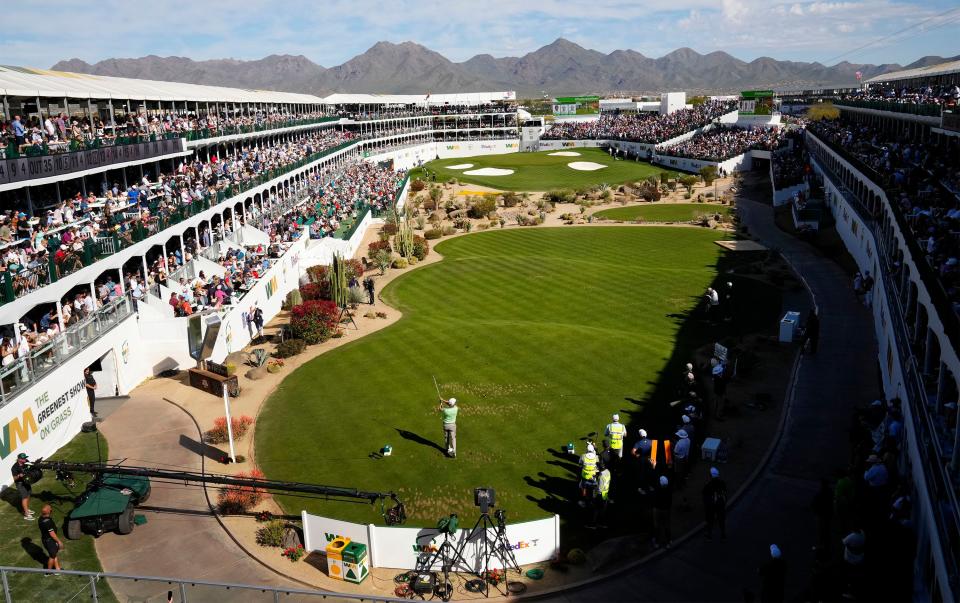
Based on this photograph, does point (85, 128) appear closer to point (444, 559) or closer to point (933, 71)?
point (444, 559)

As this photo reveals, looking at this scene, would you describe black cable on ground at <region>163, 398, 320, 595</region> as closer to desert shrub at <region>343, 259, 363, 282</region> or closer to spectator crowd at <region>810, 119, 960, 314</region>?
spectator crowd at <region>810, 119, 960, 314</region>

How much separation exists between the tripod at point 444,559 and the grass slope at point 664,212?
153 feet

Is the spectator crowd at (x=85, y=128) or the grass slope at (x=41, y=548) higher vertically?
the spectator crowd at (x=85, y=128)

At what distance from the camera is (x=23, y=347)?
19938mm

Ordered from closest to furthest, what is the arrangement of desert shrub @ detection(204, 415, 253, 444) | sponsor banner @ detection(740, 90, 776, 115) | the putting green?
the putting green < desert shrub @ detection(204, 415, 253, 444) < sponsor banner @ detection(740, 90, 776, 115)

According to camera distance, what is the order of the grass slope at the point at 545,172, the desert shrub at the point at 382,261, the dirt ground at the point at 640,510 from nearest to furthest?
the dirt ground at the point at 640,510 → the desert shrub at the point at 382,261 → the grass slope at the point at 545,172

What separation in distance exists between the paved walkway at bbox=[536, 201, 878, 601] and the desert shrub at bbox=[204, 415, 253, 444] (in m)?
11.2

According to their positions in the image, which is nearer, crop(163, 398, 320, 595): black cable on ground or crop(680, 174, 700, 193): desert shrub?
crop(163, 398, 320, 595): black cable on ground

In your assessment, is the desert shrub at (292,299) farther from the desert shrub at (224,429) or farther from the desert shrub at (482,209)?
the desert shrub at (482,209)

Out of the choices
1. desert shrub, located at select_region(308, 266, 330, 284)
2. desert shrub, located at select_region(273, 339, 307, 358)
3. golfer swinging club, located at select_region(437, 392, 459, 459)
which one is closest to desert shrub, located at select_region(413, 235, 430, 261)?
desert shrub, located at select_region(308, 266, 330, 284)

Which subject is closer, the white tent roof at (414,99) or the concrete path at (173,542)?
the concrete path at (173,542)

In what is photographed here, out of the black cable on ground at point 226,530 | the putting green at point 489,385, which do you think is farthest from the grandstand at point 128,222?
the putting green at point 489,385

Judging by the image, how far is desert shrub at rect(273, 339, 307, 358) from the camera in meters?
27.4

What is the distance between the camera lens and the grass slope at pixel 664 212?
58.0 meters
